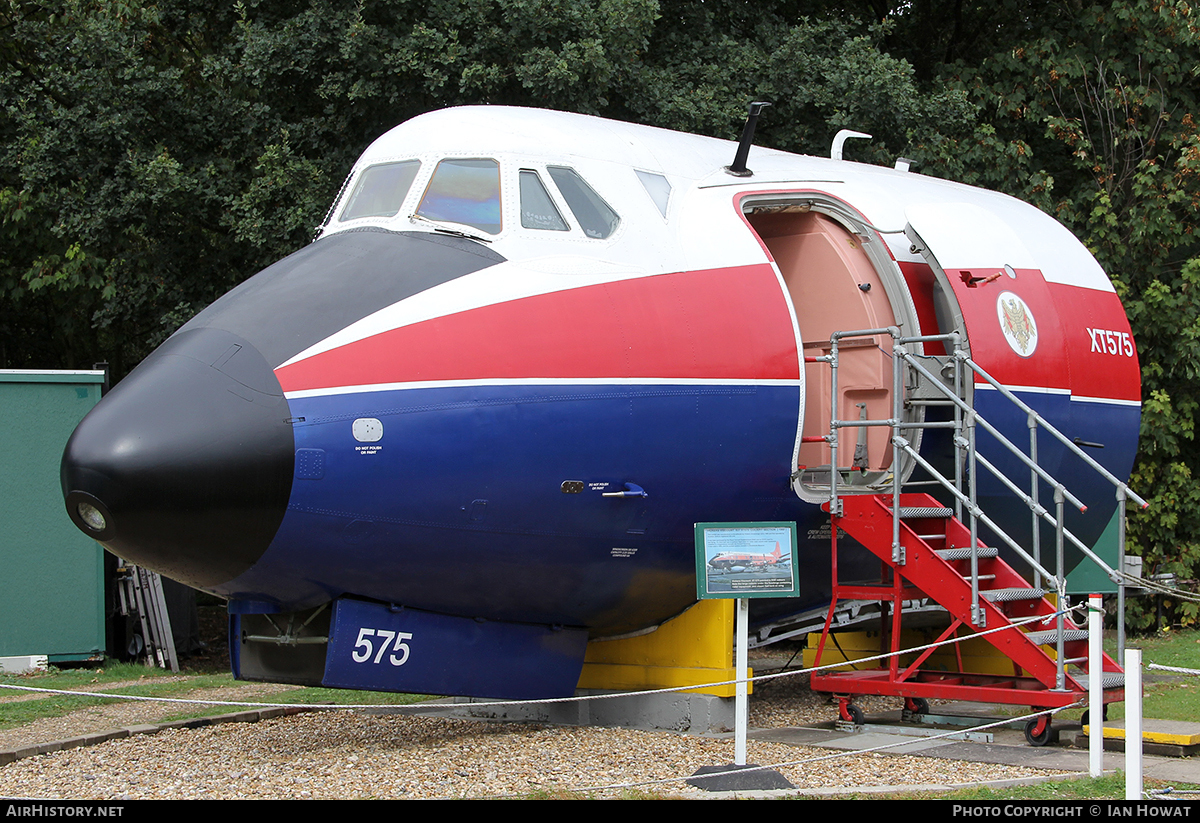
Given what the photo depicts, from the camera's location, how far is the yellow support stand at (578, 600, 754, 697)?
9961 mm

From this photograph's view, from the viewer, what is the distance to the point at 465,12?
15.7 metres

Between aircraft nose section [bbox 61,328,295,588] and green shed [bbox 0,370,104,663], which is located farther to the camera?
green shed [bbox 0,370,104,663]

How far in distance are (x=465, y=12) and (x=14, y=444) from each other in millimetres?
7468

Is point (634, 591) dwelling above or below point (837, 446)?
below

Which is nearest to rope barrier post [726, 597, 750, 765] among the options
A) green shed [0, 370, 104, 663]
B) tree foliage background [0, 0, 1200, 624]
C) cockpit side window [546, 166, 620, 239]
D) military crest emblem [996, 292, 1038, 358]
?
cockpit side window [546, 166, 620, 239]

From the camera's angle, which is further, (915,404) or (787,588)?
(915,404)

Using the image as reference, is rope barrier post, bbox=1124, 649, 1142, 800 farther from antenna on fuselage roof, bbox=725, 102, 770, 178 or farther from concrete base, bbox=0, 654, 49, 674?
concrete base, bbox=0, 654, 49, 674

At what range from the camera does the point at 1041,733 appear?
9.61 metres

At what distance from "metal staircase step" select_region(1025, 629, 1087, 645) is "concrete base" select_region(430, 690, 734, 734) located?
2.32m

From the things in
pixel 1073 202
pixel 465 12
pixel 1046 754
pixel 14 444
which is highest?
pixel 465 12

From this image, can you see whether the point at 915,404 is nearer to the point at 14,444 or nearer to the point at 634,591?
the point at 634,591

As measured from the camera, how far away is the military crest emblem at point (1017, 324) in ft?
35.7

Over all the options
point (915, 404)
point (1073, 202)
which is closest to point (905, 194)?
point (915, 404)

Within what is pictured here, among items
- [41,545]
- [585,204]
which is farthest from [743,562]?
[41,545]
